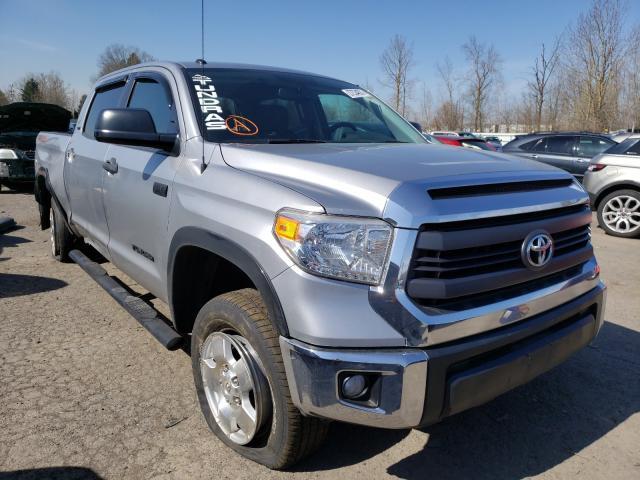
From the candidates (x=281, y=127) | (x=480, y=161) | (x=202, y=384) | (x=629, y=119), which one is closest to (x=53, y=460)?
(x=202, y=384)

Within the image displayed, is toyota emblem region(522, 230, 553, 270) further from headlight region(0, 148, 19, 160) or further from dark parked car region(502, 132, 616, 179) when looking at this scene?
headlight region(0, 148, 19, 160)

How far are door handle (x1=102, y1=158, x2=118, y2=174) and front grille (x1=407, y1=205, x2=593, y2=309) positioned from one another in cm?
245

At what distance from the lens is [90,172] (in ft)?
13.4

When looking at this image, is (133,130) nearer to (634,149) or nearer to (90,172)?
(90,172)

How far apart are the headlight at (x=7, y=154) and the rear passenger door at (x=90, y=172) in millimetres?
7901

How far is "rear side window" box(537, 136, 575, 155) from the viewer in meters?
10.8

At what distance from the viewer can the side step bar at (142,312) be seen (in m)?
2.92

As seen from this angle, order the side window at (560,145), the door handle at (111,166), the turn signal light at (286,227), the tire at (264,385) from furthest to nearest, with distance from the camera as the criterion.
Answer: the side window at (560,145) < the door handle at (111,166) < the tire at (264,385) < the turn signal light at (286,227)

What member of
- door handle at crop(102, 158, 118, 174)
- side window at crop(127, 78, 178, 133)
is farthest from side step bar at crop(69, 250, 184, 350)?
side window at crop(127, 78, 178, 133)

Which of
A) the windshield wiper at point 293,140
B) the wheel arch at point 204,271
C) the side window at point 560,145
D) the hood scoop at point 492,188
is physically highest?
the side window at point 560,145

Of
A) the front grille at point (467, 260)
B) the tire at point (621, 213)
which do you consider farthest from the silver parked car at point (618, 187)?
the front grille at point (467, 260)

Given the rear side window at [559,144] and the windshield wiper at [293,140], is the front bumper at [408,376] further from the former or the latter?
the rear side window at [559,144]

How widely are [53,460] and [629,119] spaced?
38.4 metres

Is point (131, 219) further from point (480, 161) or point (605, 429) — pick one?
point (605, 429)
